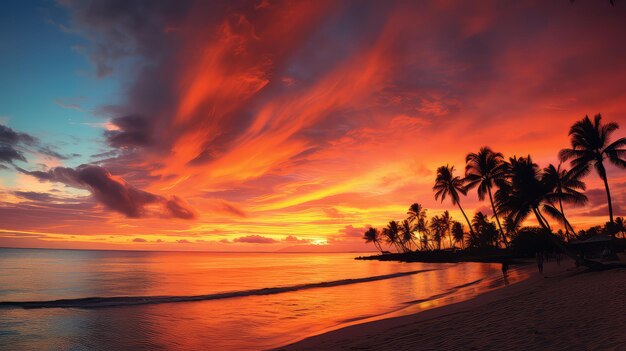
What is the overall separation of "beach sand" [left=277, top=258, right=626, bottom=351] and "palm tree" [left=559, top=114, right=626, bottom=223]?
2514 cm

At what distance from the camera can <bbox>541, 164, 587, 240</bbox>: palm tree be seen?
118 feet

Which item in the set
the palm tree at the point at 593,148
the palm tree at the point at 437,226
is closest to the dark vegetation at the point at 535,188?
the palm tree at the point at 593,148

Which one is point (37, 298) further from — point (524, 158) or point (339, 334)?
point (524, 158)

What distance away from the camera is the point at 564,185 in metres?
45.9

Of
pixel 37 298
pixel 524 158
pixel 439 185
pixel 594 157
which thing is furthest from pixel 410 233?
pixel 37 298

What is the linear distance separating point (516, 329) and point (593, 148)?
1350 inches

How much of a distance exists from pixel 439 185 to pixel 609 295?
182ft

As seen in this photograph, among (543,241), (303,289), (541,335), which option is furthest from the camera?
(543,241)

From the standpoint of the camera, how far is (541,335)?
28.1 feet

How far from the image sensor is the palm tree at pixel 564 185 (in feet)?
118

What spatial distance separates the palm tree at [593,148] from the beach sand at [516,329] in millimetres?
25144

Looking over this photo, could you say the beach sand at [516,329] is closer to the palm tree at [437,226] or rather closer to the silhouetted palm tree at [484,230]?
the silhouetted palm tree at [484,230]

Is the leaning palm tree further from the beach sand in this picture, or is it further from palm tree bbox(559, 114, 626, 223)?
the beach sand

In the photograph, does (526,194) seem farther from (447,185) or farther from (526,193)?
(447,185)
